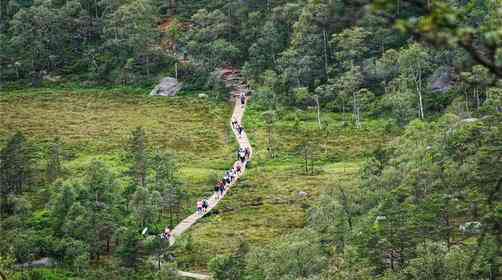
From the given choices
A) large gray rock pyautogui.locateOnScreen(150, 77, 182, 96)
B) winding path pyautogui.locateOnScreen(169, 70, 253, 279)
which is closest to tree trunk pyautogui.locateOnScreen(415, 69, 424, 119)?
winding path pyautogui.locateOnScreen(169, 70, 253, 279)

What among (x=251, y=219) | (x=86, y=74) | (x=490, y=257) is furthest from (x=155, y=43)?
(x=490, y=257)

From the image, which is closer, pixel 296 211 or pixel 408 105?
pixel 296 211

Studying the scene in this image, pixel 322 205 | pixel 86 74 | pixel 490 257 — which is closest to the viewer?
pixel 490 257

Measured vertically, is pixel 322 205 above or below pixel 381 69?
below

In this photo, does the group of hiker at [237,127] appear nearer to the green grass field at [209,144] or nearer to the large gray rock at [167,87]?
the green grass field at [209,144]

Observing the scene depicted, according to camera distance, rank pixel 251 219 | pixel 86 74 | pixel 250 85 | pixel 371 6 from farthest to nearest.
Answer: pixel 86 74
pixel 250 85
pixel 251 219
pixel 371 6

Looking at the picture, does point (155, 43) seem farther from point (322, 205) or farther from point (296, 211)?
point (322, 205)
